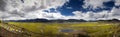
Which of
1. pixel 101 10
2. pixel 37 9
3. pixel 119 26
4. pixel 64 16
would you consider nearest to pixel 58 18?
pixel 64 16

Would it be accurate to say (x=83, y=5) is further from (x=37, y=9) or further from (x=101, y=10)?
(x=37, y=9)

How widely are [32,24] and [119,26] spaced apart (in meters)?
3.14

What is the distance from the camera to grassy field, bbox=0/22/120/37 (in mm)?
7465

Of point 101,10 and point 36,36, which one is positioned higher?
point 101,10

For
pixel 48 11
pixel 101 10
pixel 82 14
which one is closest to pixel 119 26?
pixel 101 10

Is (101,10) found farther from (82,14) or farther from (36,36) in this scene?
(36,36)

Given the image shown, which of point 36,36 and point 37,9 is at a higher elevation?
point 37,9

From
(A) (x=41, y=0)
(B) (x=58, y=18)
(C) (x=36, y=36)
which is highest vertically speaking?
(A) (x=41, y=0)

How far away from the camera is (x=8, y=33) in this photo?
7.51 m

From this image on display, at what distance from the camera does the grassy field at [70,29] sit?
746 cm

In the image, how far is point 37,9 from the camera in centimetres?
752

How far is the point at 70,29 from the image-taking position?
756cm

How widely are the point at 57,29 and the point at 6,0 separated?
2034mm

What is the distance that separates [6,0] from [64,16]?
2.11 m
